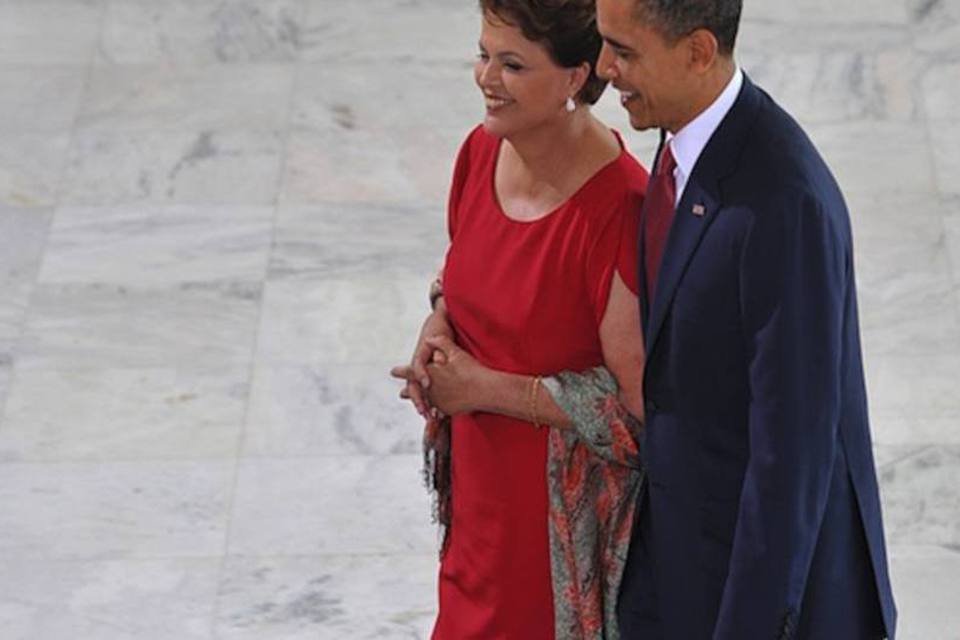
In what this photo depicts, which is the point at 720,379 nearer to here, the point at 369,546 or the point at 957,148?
the point at 369,546

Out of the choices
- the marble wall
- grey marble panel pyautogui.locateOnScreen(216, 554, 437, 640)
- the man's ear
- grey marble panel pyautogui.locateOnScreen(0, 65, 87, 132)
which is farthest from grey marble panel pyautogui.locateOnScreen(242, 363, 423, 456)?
the man's ear

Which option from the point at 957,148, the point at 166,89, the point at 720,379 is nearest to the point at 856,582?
the point at 720,379

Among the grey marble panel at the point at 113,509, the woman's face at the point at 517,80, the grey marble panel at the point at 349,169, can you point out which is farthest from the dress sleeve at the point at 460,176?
the grey marble panel at the point at 349,169

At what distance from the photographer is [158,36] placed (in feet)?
21.8

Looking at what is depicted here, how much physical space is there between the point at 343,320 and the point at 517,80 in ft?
7.42

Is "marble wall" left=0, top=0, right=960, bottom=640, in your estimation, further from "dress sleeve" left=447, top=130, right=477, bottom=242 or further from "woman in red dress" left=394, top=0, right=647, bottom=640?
"dress sleeve" left=447, top=130, right=477, bottom=242

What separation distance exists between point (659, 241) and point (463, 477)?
0.68m

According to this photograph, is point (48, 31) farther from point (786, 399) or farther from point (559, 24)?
point (786, 399)

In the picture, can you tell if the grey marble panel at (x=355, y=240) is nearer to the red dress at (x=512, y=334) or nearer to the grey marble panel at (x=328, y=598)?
the grey marble panel at (x=328, y=598)

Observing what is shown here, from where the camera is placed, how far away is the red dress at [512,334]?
3.39 m

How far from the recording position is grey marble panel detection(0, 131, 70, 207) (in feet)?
19.7

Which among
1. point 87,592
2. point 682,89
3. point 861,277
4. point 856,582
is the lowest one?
point 87,592

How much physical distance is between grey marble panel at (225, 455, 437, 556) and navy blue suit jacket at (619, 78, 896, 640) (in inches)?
68.2

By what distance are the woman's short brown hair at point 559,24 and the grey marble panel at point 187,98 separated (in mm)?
2975
